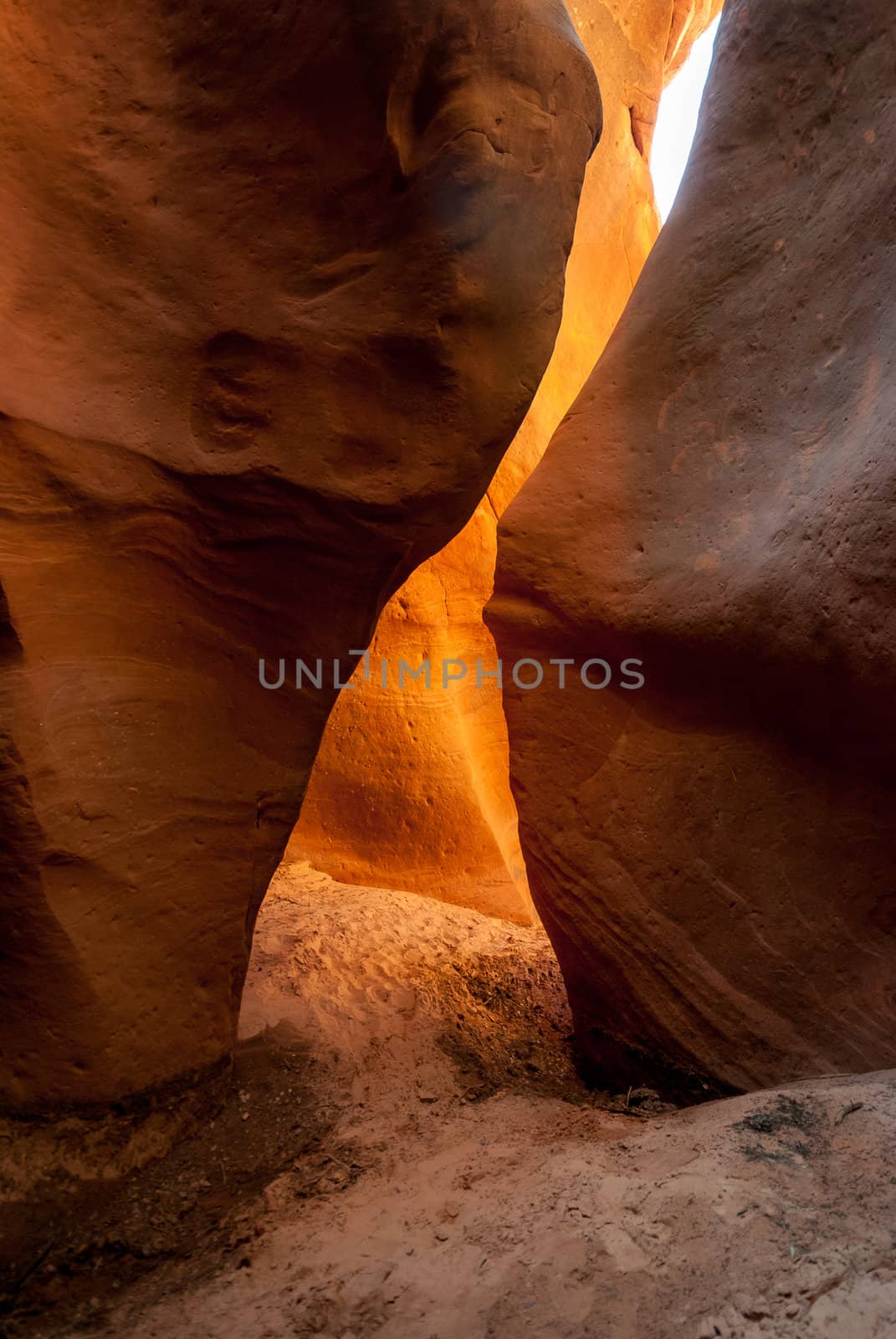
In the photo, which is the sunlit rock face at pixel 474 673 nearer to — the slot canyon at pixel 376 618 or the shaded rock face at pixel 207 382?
the slot canyon at pixel 376 618

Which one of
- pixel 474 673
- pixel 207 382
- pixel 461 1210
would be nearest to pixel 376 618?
pixel 207 382

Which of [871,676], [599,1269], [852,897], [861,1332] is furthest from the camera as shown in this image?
[852,897]

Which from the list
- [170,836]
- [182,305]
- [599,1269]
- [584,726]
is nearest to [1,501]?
[182,305]

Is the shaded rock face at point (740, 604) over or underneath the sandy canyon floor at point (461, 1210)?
over

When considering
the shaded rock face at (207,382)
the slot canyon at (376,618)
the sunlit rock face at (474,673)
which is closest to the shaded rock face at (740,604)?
the slot canyon at (376,618)

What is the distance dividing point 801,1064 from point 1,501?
7.12 ft

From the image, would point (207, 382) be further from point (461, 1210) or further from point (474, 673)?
point (474, 673)

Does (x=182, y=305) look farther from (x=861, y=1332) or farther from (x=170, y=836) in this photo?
(x=861, y=1332)

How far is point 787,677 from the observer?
2.39 meters

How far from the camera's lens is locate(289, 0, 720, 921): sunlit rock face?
5133mm

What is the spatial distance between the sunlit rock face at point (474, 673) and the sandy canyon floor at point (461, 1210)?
7.39ft

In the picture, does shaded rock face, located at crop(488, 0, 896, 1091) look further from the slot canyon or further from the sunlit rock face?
the sunlit rock face

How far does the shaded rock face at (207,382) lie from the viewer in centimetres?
209

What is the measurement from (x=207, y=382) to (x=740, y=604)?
1.38 meters
